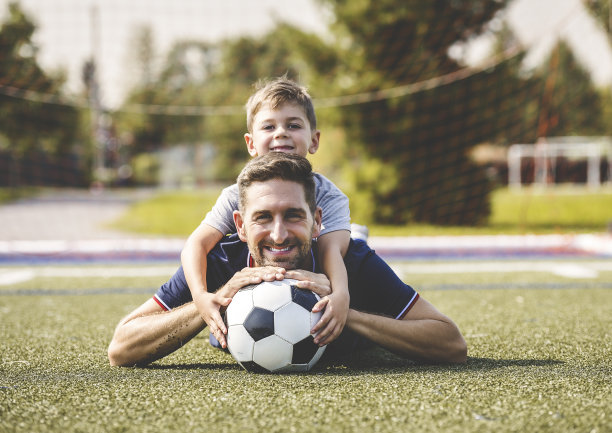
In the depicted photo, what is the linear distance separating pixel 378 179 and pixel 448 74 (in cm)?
263

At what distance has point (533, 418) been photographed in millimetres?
1641

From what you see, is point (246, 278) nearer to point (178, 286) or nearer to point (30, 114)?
point (178, 286)

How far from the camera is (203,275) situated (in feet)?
7.82

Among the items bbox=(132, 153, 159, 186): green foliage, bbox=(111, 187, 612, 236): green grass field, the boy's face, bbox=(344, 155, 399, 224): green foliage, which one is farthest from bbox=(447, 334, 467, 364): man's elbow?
bbox=(132, 153, 159, 186): green foliage

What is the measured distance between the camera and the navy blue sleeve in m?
2.46

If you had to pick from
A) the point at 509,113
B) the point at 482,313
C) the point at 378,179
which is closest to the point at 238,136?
the point at 378,179

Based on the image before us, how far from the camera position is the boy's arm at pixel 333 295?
7.09 feet

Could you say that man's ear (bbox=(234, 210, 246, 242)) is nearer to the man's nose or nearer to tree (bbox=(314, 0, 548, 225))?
the man's nose

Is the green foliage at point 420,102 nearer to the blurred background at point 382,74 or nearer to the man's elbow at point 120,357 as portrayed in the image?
the blurred background at point 382,74

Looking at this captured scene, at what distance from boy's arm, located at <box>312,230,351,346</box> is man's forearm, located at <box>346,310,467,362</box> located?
0.11 metres

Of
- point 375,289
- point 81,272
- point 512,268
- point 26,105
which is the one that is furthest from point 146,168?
point 375,289

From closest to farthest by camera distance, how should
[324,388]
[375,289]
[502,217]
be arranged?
A: [324,388]
[375,289]
[502,217]

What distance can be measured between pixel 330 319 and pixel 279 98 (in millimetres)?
1166

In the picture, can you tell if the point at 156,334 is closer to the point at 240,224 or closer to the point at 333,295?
the point at 240,224
